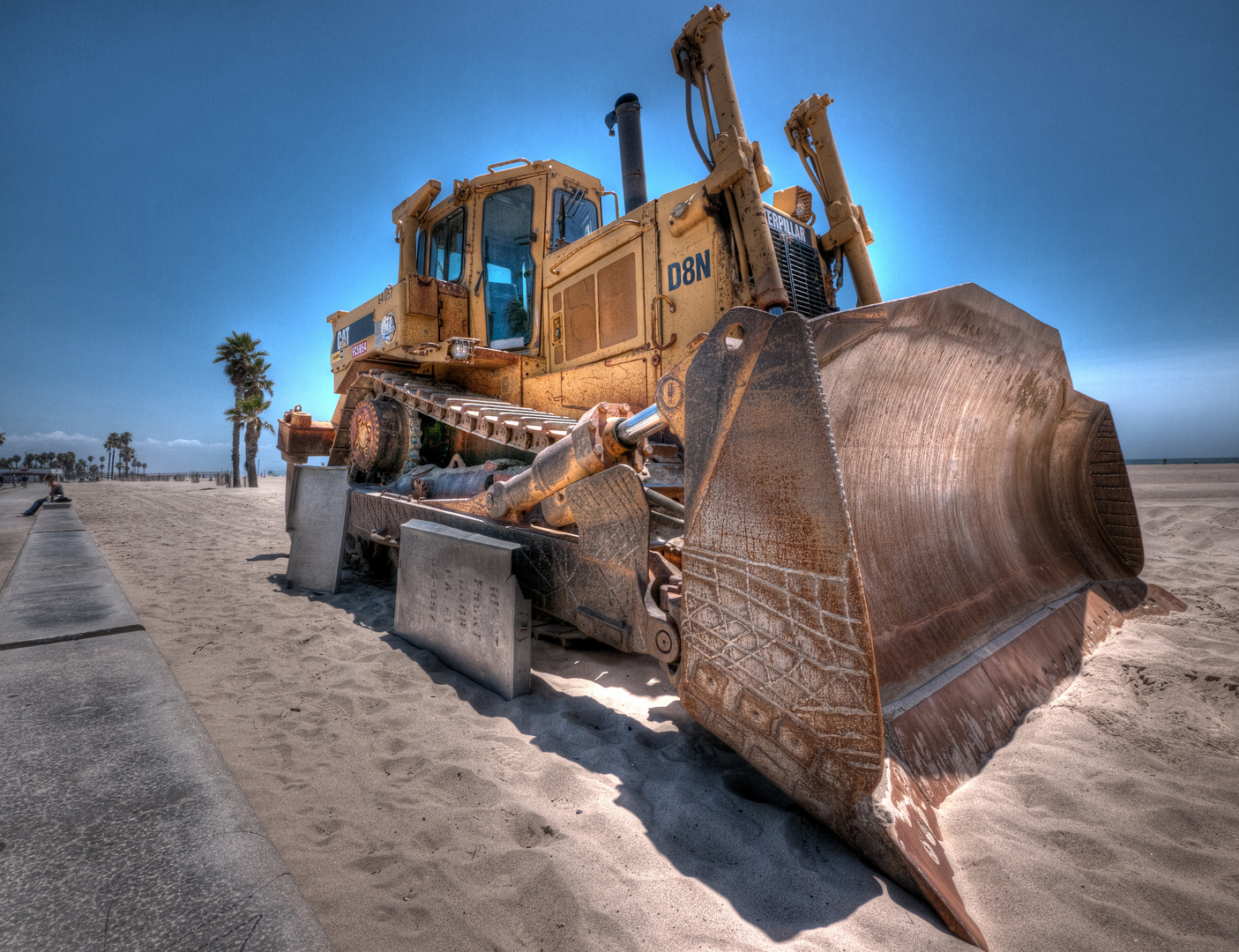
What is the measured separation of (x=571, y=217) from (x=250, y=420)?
40.4 meters

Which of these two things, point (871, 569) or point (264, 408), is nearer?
point (871, 569)

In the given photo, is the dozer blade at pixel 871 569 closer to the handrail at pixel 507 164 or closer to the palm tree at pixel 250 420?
the handrail at pixel 507 164

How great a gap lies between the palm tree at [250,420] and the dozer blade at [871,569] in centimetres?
4242

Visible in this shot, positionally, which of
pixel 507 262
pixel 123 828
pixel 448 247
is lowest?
pixel 123 828

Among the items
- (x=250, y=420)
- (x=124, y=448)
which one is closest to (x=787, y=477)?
(x=250, y=420)

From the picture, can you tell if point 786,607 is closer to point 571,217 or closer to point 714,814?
point 714,814

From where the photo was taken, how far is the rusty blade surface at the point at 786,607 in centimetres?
126

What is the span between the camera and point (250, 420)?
36344 mm

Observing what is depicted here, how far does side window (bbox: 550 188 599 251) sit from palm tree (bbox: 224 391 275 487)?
128 ft

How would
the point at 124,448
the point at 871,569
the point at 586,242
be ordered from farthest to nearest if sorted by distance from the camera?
1. the point at 124,448
2. the point at 586,242
3. the point at 871,569

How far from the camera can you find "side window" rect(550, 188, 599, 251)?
5203 millimetres

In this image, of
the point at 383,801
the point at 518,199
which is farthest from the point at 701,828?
the point at 518,199

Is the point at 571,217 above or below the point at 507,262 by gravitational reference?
above

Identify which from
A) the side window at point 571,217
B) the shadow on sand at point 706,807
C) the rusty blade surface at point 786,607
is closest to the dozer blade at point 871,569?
the rusty blade surface at point 786,607
